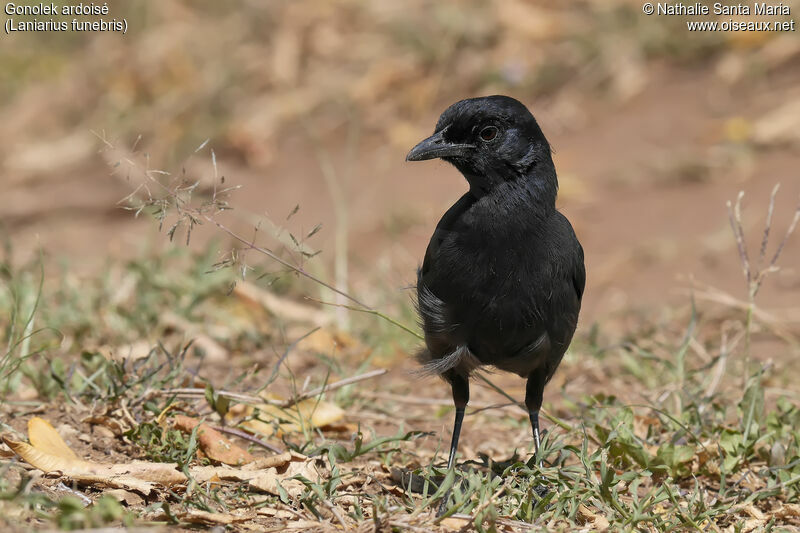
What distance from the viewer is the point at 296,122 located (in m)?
9.50

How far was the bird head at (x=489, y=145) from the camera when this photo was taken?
11.4 ft

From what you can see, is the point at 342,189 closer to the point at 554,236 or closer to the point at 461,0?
the point at 461,0

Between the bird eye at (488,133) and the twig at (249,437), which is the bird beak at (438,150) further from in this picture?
the twig at (249,437)

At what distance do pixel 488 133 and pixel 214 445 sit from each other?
150cm

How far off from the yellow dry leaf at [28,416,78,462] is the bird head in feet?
5.10

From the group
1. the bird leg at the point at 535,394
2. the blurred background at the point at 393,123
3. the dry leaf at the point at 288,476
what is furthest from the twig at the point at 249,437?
the blurred background at the point at 393,123

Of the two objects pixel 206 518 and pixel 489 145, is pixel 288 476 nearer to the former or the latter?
pixel 206 518

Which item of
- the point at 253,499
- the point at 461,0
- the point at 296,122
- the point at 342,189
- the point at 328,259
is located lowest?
the point at 253,499

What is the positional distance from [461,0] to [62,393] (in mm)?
7288

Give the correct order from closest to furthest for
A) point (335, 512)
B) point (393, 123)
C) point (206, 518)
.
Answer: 1. point (206, 518)
2. point (335, 512)
3. point (393, 123)

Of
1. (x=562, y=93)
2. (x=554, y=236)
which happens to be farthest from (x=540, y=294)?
(x=562, y=93)

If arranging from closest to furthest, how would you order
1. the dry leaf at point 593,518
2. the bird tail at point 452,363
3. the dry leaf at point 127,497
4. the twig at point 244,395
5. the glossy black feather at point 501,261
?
the dry leaf at point 127,497 → the dry leaf at point 593,518 → the glossy black feather at point 501,261 → the bird tail at point 452,363 → the twig at point 244,395

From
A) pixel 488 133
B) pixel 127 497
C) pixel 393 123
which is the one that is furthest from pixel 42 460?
pixel 393 123

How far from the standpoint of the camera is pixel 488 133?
349 cm
